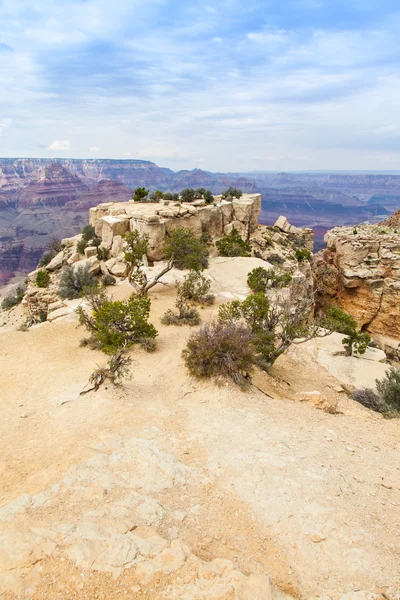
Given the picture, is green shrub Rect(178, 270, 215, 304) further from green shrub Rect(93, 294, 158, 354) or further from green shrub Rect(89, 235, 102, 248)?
green shrub Rect(89, 235, 102, 248)

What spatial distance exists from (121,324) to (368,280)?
20.5m

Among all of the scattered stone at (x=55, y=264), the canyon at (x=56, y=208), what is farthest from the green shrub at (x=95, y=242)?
the canyon at (x=56, y=208)

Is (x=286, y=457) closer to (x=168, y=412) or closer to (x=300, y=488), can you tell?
(x=300, y=488)

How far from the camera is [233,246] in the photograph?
27.2 m

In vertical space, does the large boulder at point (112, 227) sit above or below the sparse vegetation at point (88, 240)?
above

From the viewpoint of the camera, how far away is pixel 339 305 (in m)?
28.1

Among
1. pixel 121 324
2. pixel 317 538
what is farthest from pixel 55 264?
pixel 317 538

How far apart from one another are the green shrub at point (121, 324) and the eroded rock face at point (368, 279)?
601 inches

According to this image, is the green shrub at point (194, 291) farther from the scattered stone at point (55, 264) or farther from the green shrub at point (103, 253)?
the scattered stone at point (55, 264)

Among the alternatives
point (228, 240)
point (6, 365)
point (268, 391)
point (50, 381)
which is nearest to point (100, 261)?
point (228, 240)

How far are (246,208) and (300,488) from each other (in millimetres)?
29067

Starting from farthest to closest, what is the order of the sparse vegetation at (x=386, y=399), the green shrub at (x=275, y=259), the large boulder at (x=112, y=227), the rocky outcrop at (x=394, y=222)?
the rocky outcrop at (x=394, y=222) < the green shrub at (x=275, y=259) < the large boulder at (x=112, y=227) < the sparse vegetation at (x=386, y=399)

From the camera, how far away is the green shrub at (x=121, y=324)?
43.0 feet

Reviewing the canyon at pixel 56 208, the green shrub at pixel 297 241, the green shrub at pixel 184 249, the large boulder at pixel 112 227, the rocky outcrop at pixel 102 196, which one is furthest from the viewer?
the rocky outcrop at pixel 102 196
